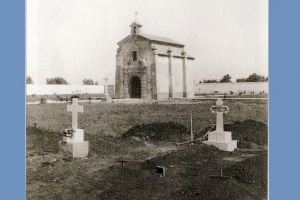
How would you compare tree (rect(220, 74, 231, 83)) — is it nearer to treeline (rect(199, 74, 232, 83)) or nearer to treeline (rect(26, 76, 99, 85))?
treeline (rect(199, 74, 232, 83))

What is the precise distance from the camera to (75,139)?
35.9ft

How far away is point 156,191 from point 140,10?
11.4ft

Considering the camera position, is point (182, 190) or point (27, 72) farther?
point (27, 72)

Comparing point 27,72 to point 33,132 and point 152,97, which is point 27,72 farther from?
point 152,97

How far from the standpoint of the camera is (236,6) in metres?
9.70

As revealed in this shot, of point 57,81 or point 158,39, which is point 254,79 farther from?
point 57,81

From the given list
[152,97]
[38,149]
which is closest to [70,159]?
[38,149]

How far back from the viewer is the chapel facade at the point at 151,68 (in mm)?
10109

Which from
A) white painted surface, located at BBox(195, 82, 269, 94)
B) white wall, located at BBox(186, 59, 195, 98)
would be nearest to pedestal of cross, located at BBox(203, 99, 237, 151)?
white painted surface, located at BBox(195, 82, 269, 94)

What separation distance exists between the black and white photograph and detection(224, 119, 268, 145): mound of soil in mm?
20

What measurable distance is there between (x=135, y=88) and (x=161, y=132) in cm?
A: 148

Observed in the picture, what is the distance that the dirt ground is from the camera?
365 inches

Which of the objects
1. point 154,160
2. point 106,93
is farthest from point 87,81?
point 154,160

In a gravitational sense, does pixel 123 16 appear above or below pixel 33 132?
above
